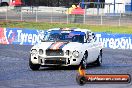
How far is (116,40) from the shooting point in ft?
104

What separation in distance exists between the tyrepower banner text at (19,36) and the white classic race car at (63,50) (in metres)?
15.8

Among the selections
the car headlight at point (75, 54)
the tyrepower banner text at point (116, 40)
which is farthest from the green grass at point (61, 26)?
the car headlight at point (75, 54)

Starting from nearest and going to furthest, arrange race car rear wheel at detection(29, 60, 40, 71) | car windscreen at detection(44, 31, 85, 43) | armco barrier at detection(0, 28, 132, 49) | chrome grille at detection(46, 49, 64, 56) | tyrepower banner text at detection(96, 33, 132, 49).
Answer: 1. chrome grille at detection(46, 49, 64, 56)
2. race car rear wheel at detection(29, 60, 40, 71)
3. car windscreen at detection(44, 31, 85, 43)
4. tyrepower banner text at detection(96, 33, 132, 49)
5. armco barrier at detection(0, 28, 132, 49)

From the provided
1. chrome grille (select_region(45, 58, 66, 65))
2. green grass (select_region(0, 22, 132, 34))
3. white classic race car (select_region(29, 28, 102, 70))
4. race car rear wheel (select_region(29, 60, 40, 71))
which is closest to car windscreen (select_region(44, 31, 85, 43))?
white classic race car (select_region(29, 28, 102, 70))

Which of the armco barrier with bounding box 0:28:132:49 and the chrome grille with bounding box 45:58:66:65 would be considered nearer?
the chrome grille with bounding box 45:58:66:65

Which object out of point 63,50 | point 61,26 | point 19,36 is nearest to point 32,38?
point 19,36

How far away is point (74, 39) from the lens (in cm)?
1833

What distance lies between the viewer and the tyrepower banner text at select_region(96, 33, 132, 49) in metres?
31.2

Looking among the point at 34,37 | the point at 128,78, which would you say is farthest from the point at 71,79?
the point at 34,37

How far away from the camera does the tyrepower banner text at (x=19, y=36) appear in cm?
3441

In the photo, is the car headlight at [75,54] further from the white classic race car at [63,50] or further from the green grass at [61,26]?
the green grass at [61,26]

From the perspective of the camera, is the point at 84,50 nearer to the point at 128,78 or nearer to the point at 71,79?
the point at 71,79

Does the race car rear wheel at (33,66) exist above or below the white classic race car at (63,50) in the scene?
below

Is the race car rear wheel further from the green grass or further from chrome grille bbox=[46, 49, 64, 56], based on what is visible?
the green grass
